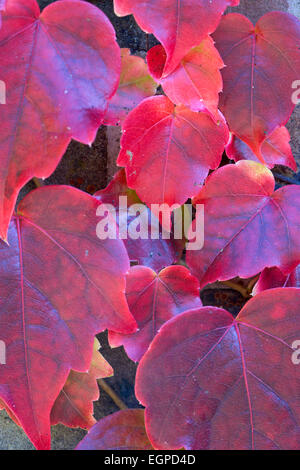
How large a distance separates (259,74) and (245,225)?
19cm

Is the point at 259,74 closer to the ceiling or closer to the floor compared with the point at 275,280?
closer to the ceiling

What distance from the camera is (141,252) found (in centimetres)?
59

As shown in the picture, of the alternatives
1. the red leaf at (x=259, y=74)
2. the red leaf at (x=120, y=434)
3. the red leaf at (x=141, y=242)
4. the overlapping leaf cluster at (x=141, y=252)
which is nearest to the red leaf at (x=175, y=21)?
the overlapping leaf cluster at (x=141, y=252)

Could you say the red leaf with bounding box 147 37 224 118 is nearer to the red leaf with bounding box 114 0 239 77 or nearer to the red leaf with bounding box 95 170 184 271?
the red leaf with bounding box 114 0 239 77

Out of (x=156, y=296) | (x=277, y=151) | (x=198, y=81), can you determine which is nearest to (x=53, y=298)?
(x=156, y=296)

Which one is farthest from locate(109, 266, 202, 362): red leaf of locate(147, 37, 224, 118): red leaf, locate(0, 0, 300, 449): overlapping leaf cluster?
locate(147, 37, 224, 118): red leaf

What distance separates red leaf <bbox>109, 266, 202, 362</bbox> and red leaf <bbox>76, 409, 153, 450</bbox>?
9cm

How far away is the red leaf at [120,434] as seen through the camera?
20.2 inches

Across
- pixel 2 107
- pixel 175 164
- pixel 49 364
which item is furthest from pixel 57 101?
pixel 49 364

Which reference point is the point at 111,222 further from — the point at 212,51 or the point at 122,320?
the point at 212,51

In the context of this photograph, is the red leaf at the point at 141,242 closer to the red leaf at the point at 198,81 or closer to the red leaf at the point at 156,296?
the red leaf at the point at 156,296

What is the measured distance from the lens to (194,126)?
1.75 feet

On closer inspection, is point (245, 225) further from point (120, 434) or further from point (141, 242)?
point (120, 434)

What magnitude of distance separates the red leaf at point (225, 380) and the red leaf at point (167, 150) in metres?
0.16
